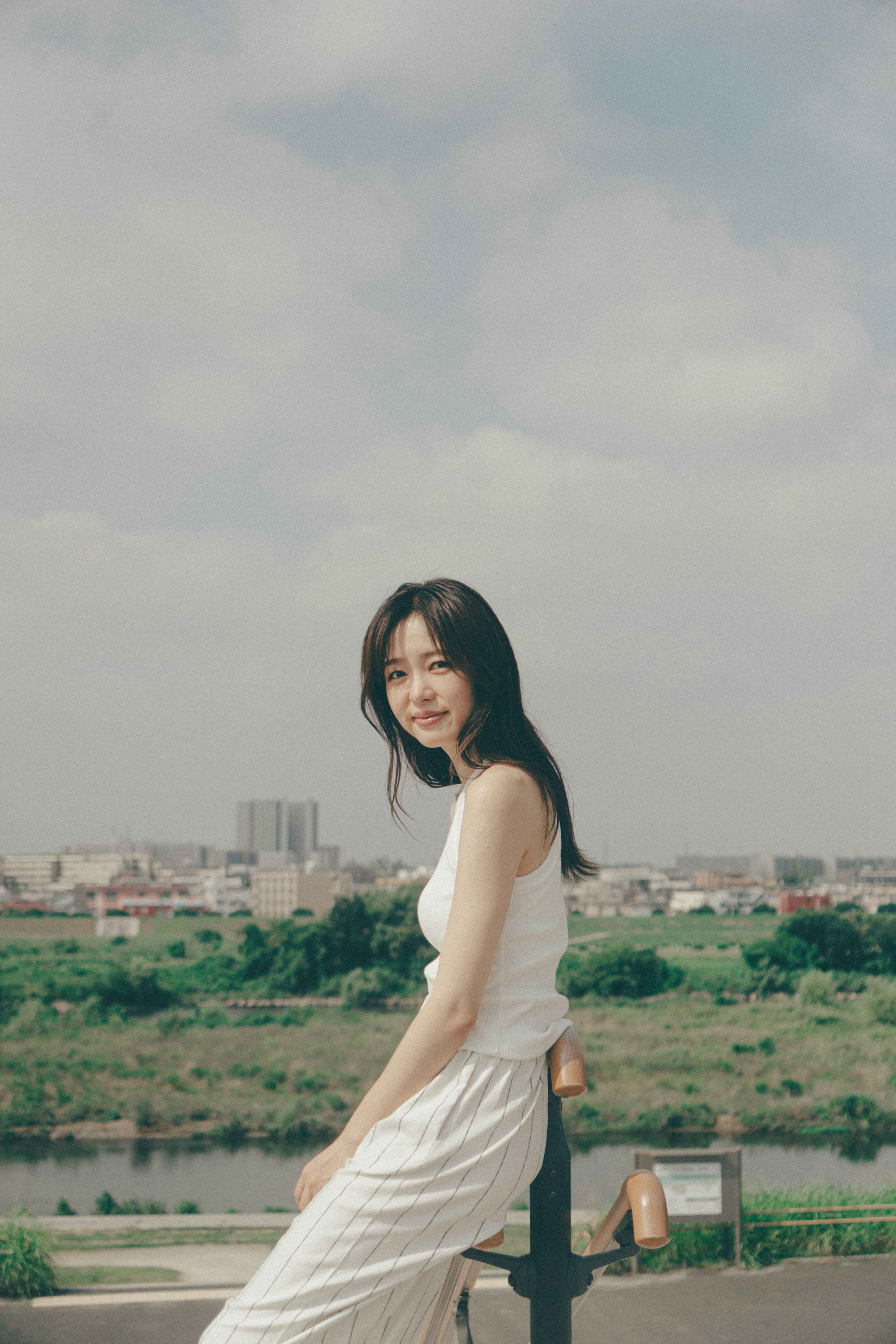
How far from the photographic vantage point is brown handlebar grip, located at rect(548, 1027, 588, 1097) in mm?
1002

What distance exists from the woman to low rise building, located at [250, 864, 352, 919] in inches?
1231

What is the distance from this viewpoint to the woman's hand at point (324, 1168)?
96 cm

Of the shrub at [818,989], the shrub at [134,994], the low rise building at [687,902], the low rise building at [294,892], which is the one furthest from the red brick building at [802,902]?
the shrub at [134,994]

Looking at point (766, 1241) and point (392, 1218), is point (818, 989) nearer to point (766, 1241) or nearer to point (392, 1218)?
point (766, 1241)

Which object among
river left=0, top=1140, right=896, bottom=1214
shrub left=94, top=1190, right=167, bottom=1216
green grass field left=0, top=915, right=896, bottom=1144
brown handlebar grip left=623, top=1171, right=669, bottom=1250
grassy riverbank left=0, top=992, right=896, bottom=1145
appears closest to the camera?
brown handlebar grip left=623, top=1171, right=669, bottom=1250

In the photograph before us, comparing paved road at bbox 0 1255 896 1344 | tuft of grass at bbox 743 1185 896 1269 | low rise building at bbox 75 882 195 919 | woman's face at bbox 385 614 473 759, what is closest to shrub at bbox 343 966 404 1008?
low rise building at bbox 75 882 195 919

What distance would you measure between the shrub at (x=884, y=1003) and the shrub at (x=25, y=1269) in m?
24.9

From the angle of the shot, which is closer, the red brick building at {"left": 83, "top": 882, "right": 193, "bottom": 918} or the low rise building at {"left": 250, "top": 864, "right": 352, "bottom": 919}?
the low rise building at {"left": 250, "top": 864, "right": 352, "bottom": 919}

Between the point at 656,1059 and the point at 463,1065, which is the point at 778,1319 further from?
the point at 656,1059

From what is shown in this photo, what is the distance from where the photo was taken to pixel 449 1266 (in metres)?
Result: 1.03

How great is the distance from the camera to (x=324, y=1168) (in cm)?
97

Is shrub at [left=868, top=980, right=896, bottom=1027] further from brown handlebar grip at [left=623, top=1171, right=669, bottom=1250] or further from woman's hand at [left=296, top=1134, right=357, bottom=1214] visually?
woman's hand at [left=296, top=1134, right=357, bottom=1214]

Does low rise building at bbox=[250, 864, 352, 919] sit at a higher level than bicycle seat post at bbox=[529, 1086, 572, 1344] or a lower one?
lower

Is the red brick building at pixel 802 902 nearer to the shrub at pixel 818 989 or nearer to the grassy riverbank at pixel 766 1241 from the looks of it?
the shrub at pixel 818 989
